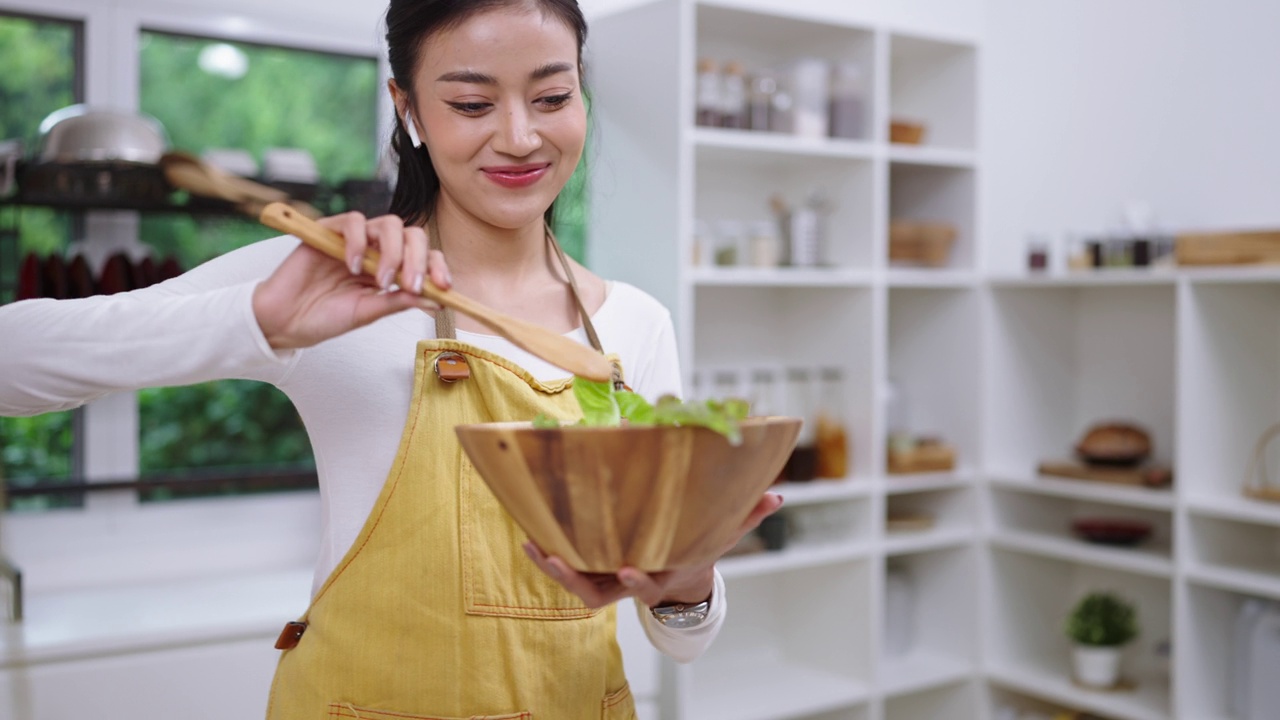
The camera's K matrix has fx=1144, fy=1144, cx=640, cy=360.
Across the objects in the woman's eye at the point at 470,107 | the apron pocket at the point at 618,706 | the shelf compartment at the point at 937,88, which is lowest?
the apron pocket at the point at 618,706

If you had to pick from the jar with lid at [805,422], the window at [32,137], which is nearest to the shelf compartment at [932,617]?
the jar with lid at [805,422]

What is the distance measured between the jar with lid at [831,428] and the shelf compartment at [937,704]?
739 mm

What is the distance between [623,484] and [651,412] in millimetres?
123

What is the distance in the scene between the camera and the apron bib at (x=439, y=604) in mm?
1120

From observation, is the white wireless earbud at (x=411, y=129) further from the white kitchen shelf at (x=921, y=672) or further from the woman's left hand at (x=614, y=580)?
the white kitchen shelf at (x=921, y=672)

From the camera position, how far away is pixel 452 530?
1.14 metres

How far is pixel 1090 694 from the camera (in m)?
2.87

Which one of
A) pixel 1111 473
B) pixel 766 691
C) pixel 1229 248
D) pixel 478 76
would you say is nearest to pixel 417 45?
pixel 478 76

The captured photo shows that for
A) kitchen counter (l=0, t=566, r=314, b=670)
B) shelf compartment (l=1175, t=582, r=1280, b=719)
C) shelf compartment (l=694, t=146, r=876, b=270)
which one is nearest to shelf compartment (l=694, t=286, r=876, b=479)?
shelf compartment (l=694, t=146, r=876, b=270)

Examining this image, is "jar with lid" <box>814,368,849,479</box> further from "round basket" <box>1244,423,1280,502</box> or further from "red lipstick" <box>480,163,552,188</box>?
→ "red lipstick" <box>480,163,552,188</box>

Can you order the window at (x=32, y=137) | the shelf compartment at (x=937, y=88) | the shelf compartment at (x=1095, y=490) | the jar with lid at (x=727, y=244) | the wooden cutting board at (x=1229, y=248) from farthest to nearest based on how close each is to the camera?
the shelf compartment at (x=937, y=88) < the jar with lid at (x=727, y=244) < the shelf compartment at (x=1095, y=490) < the wooden cutting board at (x=1229, y=248) < the window at (x=32, y=137)

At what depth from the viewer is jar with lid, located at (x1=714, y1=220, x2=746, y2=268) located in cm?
279

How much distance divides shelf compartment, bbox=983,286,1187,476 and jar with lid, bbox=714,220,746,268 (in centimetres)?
81

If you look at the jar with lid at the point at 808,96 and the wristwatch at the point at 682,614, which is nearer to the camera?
the wristwatch at the point at 682,614
